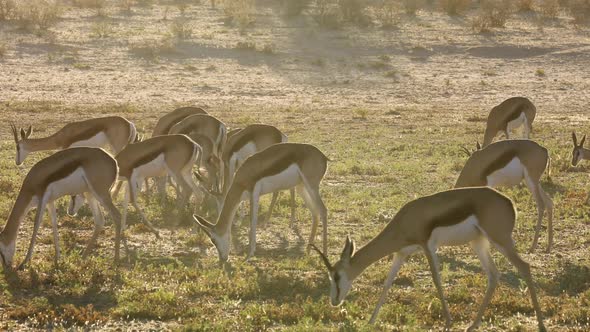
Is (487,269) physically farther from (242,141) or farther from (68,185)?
(242,141)

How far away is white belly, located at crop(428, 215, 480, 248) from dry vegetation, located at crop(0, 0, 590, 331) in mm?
810

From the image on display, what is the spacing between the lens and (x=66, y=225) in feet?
38.1

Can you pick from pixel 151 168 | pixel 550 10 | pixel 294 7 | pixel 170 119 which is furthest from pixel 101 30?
pixel 151 168

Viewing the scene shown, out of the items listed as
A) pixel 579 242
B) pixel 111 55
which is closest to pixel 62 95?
pixel 111 55

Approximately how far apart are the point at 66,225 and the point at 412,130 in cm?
943

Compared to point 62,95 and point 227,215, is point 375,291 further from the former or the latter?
point 62,95

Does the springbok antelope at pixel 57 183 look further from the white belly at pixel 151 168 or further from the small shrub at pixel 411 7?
the small shrub at pixel 411 7

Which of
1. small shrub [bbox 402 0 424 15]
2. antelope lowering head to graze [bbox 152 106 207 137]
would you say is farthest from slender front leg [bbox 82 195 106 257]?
small shrub [bbox 402 0 424 15]

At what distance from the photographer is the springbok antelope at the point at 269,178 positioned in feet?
31.8

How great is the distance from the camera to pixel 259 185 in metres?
9.93

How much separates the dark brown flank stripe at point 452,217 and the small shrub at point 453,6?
29.1m

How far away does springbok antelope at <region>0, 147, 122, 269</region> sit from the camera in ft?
30.2

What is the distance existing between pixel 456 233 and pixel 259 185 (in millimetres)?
2971

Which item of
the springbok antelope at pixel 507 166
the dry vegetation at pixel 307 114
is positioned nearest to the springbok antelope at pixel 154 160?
the dry vegetation at pixel 307 114
